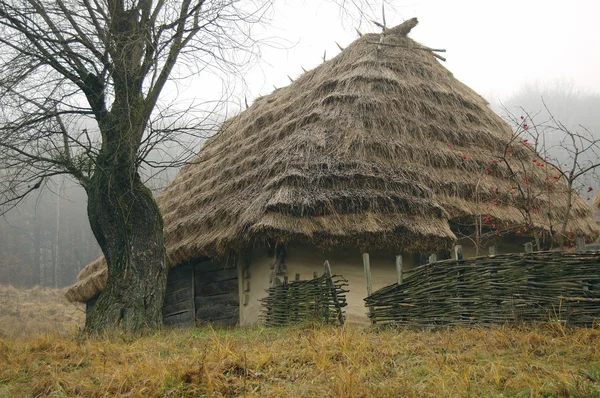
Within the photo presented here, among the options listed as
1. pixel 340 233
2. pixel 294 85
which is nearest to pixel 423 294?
pixel 340 233

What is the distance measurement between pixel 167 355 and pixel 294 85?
26.8 ft

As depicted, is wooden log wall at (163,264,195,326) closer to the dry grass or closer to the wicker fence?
the wicker fence

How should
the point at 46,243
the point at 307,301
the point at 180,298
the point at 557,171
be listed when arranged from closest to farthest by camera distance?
the point at 307,301 < the point at 180,298 < the point at 557,171 < the point at 46,243

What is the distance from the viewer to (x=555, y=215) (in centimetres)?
1024

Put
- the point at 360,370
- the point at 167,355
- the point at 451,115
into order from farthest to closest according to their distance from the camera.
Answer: the point at 451,115 < the point at 167,355 < the point at 360,370

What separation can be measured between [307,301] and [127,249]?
2.34m

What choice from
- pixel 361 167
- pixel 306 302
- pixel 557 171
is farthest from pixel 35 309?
pixel 557 171

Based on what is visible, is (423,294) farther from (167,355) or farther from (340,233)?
(167,355)

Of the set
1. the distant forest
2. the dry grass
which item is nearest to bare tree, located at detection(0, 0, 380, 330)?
the dry grass

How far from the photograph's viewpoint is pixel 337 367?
176 inches

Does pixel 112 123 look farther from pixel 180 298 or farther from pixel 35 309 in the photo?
pixel 35 309

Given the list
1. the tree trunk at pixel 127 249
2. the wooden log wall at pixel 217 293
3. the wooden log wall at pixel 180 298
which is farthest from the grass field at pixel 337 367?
the wooden log wall at pixel 180 298

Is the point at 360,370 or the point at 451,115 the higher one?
the point at 451,115

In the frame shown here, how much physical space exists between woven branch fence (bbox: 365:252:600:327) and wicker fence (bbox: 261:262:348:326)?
619 millimetres
